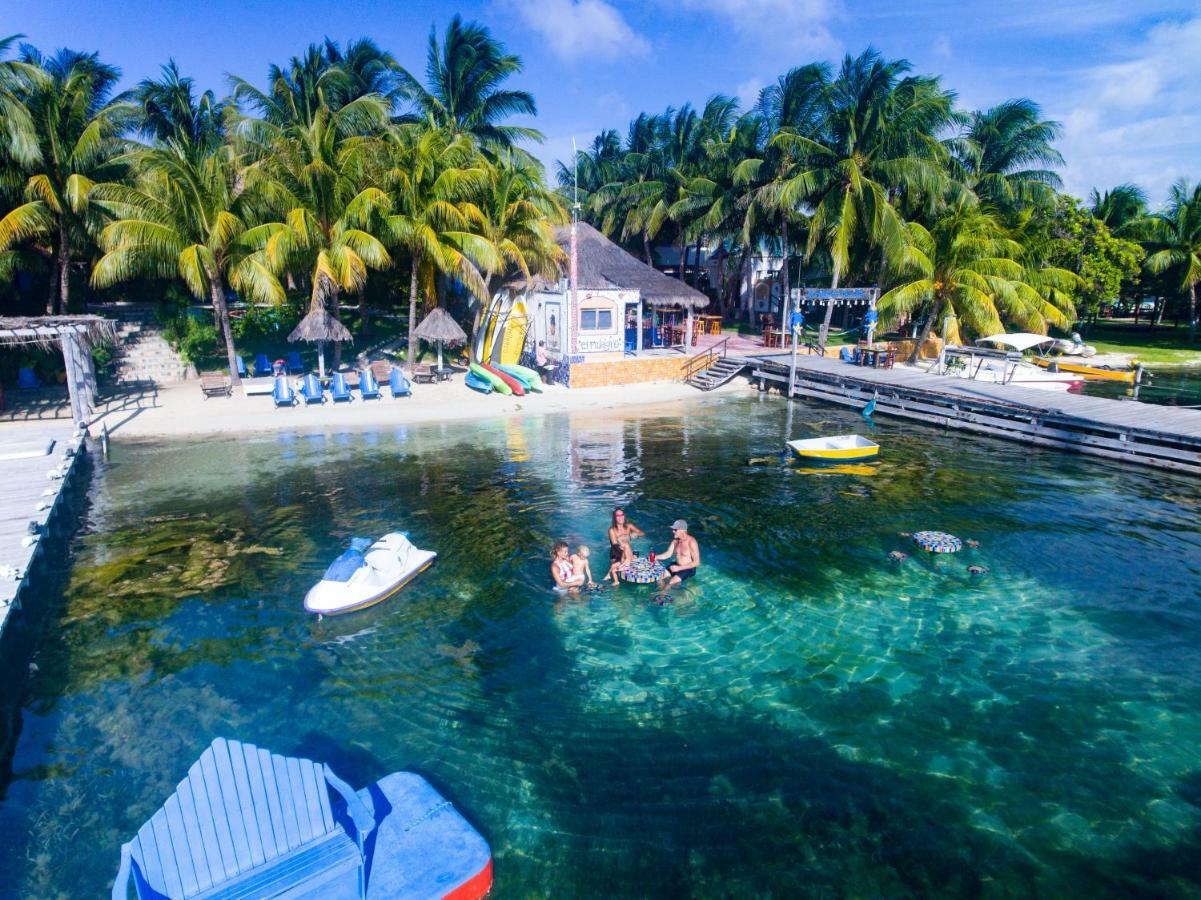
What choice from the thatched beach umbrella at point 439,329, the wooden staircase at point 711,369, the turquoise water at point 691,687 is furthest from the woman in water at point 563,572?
the wooden staircase at point 711,369

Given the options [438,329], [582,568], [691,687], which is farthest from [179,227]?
[691,687]

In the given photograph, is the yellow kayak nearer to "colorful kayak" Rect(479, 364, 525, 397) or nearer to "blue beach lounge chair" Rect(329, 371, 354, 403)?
"colorful kayak" Rect(479, 364, 525, 397)

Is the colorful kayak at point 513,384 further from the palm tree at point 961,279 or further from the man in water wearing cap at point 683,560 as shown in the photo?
the palm tree at point 961,279

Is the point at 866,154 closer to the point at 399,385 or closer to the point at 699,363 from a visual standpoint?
the point at 699,363

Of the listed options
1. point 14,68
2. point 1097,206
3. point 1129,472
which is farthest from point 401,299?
point 1097,206

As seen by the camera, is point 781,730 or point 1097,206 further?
point 1097,206

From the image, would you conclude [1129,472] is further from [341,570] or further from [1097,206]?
[1097,206]
